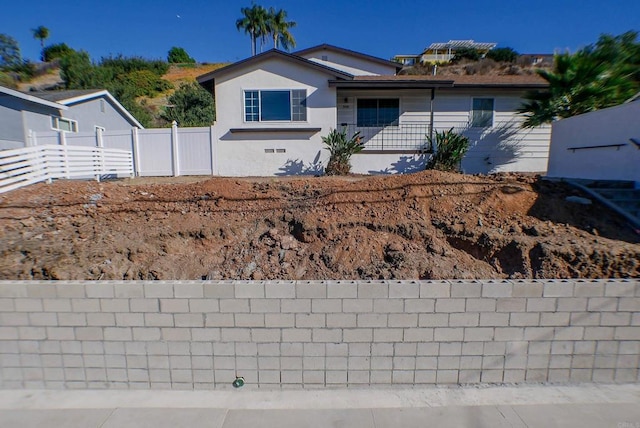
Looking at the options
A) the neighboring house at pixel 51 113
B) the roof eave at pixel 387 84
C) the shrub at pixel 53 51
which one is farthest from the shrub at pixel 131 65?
the roof eave at pixel 387 84

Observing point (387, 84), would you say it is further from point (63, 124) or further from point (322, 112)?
point (63, 124)

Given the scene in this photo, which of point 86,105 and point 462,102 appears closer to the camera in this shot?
point 462,102

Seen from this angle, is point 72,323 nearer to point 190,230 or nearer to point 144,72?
point 190,230

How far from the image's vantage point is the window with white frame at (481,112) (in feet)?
45.7

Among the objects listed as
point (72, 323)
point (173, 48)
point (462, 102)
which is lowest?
point (72, 323)

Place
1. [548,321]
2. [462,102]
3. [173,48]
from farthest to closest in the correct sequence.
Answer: [173,48], [462,102], [548,321]

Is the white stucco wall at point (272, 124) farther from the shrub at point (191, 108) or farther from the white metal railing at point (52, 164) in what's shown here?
the shrub at point (191, 108)

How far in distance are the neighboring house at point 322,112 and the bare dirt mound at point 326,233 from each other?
6.94 m

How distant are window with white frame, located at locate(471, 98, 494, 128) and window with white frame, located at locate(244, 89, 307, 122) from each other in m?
7.05

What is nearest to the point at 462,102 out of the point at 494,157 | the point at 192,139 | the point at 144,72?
the point at 494,157

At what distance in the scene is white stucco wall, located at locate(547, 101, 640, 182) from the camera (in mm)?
6219

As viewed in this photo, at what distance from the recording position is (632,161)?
6137 mm

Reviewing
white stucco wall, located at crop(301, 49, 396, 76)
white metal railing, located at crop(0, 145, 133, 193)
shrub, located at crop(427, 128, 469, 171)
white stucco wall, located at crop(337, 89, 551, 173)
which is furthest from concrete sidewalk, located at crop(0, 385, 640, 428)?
white stucco wall, located at crop(301, 49, 396, 76)

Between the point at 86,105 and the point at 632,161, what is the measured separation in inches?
869
